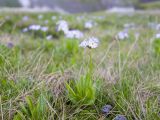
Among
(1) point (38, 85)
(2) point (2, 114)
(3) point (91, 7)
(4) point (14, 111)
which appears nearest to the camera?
(2) point (2, 114)

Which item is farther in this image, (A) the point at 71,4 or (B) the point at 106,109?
(A) the point at 71,4

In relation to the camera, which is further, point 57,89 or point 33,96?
point 57,89

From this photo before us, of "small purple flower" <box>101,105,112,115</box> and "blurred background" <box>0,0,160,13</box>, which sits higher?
"small purple flower" <box>101,105,112,115</box>

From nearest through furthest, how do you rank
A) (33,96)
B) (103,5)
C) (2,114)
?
(2,114)
(33,96)
(103,5)

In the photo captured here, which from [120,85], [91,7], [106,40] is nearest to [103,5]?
[91,7]

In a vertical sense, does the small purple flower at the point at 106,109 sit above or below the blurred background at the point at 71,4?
above

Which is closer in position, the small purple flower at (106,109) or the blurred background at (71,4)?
the small purple flower at (106,109)

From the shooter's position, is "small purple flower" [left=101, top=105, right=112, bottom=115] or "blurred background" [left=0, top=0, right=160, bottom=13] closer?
"small purple flower" [left=101, top=105, right=112, bottom=115]

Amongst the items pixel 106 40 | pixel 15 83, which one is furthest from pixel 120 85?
pixel 106 40

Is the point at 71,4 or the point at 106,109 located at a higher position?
the point at 106,109

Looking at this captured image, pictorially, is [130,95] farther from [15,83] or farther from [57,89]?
[15,83]
